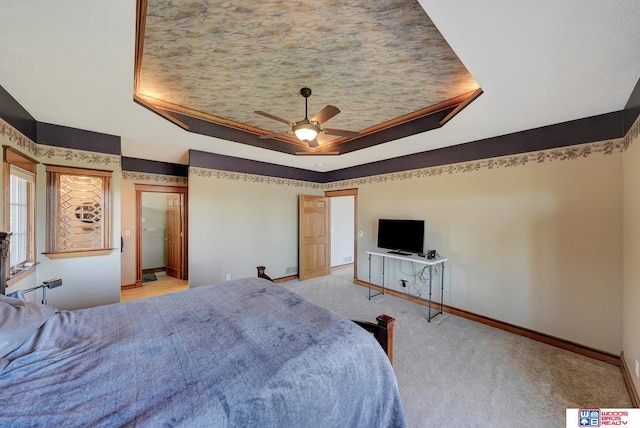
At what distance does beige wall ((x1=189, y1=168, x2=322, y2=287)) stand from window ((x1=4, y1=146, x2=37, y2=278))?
5.53 feet

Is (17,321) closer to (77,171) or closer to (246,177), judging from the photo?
(77,171)

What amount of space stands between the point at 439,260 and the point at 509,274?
0.81m

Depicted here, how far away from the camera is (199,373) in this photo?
115 centimetres

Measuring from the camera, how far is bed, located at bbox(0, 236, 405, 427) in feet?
3.11

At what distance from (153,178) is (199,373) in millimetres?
4810

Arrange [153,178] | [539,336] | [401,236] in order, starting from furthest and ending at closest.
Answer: [153,178]
[401,236]
[539,336]

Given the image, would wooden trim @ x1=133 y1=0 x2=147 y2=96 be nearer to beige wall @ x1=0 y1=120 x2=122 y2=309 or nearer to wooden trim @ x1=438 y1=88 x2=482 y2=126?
beige wall @ x1=0 y1=120 x2=122 y2=309

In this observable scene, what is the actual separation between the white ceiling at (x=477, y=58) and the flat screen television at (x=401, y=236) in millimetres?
1618

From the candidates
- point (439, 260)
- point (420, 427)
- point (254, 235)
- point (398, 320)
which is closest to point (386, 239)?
point (439, 260)

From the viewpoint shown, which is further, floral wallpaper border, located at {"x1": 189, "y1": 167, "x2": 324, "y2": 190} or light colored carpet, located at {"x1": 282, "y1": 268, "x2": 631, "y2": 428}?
floral wallpaper border, located at {"x1": 189, "y1": 167, "x2": 324, "y2": 190}

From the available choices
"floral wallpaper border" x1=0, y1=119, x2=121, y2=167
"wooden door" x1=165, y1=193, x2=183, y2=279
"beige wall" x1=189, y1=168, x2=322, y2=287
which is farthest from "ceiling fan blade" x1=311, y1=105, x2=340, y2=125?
"wooden door" x1=165, y1=193, x2=183, y2=279

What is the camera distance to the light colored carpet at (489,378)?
185 cm

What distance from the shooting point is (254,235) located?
15.9 feet

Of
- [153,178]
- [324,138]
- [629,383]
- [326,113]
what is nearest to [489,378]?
[629,383]
